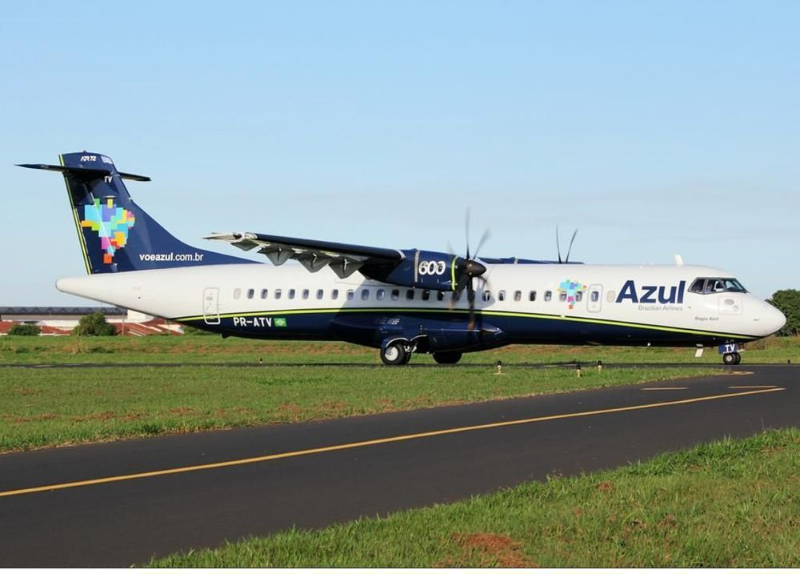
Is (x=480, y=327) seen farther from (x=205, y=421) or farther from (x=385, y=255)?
(x=205, y=421)

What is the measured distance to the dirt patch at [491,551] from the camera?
7.47m

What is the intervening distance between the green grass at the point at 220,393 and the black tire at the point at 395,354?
310 cm

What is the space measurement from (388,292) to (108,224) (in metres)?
12.1

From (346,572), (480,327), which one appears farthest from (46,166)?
(346,572)

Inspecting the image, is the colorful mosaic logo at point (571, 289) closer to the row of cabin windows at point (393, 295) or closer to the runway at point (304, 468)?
the row of cabin windows at point (393, 295)

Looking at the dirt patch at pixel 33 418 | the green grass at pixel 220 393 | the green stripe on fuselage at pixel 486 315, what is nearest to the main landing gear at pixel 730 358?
the green stripe on fuselage at pixel 486 315

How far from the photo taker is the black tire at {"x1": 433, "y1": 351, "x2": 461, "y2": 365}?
3997 cm

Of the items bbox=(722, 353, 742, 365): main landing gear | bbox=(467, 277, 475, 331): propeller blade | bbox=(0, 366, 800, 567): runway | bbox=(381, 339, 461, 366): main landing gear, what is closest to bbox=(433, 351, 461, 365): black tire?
bbox=(381, 339, 461, 366): main landing gear

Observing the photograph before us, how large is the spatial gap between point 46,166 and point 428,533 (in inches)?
1401

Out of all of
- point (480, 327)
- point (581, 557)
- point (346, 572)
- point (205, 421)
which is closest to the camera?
point (346, 572)

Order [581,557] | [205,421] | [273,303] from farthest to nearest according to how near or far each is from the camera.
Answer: [273,303] < [205,421] < [581,557]

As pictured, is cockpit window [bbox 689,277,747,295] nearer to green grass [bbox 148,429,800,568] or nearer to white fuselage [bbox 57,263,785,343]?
white fuselage [bbox 57,263,785,343]

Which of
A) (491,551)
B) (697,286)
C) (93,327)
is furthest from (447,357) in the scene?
(93,327)

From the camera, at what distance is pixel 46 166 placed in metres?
40.3
